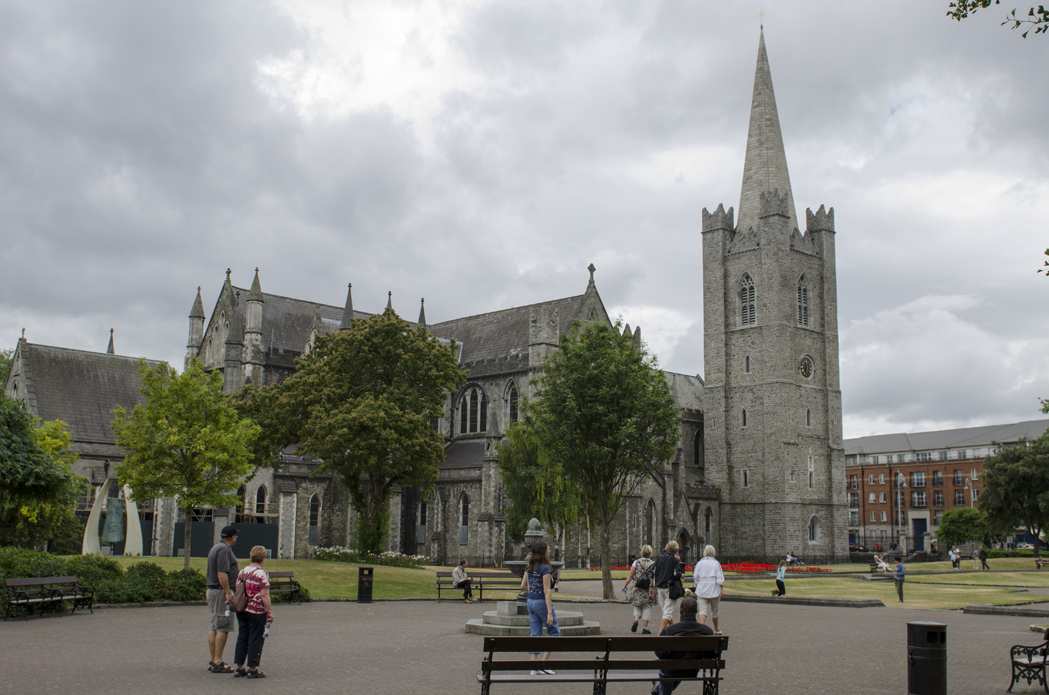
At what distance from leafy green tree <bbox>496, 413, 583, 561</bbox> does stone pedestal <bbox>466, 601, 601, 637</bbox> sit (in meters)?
27.0

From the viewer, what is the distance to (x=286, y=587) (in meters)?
25.8

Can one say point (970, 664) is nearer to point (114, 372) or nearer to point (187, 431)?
point (187, 431)

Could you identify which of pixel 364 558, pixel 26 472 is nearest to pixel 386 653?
pixel 26 472

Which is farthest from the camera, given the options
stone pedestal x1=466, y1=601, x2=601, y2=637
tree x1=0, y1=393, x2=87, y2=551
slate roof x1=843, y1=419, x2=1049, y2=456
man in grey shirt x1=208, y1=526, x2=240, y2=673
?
slate roof x1=843, y1=419, x2=1049, y2=456

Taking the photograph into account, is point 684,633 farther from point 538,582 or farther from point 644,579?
point 644,579

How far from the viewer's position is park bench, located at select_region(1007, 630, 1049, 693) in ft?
39.4

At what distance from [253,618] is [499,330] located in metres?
49.9

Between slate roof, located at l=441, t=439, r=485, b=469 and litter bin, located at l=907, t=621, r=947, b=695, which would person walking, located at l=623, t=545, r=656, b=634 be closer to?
litter bin, located at l=907, t=621, r=947, b=695

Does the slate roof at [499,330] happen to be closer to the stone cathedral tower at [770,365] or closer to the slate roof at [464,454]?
the slate roof at [464,454]

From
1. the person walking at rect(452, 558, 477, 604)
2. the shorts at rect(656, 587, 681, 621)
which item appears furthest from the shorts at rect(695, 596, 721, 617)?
the person walking at rect(452, 558, 477, 604)

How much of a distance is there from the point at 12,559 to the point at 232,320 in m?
34.6

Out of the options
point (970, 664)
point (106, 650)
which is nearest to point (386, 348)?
point (106, 650)

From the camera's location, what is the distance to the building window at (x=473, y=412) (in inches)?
2330

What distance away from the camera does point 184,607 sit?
23562 mm
